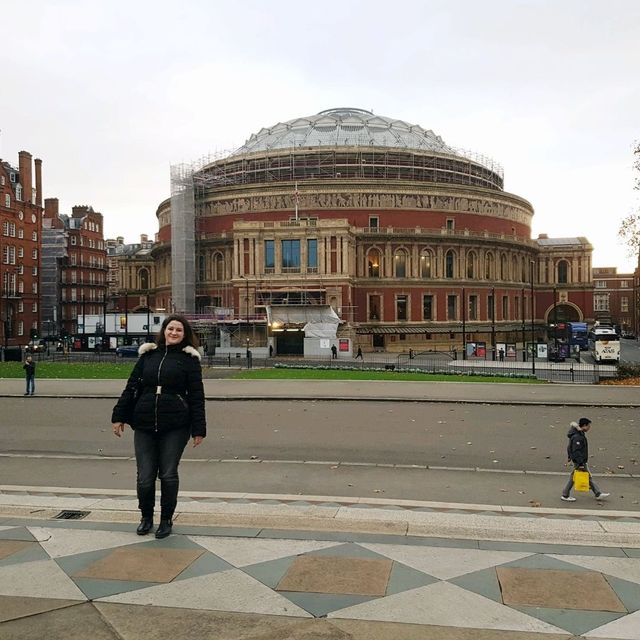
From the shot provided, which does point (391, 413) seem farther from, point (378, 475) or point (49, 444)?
point (49, 444)

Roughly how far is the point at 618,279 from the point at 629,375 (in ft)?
396

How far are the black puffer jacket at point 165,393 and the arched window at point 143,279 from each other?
92.3 m

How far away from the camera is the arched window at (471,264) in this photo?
231 ft

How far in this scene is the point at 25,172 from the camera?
74312 millimetres

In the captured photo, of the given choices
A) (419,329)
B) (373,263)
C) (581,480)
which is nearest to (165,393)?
(581,480)

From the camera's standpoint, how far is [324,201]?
65.1 meters

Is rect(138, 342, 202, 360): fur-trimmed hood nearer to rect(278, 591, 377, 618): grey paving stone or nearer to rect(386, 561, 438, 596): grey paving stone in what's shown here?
rect(278, 591, 377, 618): grey paving stone

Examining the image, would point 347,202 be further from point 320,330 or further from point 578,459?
point 578,459

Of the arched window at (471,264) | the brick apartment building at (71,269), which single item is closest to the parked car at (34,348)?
the brick apartment building at (71,269)

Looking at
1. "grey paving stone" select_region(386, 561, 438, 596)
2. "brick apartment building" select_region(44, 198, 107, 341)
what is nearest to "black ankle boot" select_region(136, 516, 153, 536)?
"grey paving stone" select_region(386, 561, 438, 596)

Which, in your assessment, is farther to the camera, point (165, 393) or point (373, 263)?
point (373, 263)

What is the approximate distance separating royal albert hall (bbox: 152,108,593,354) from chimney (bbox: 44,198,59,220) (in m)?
31.4

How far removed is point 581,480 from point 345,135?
2684 inches

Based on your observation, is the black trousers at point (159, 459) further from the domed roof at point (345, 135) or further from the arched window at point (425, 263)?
the domed roof at point (345, 135)
